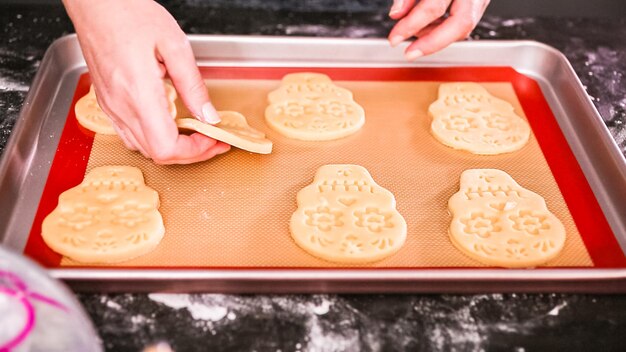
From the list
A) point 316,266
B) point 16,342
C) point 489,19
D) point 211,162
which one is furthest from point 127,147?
point 489,19

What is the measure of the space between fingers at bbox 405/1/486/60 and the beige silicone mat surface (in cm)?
14

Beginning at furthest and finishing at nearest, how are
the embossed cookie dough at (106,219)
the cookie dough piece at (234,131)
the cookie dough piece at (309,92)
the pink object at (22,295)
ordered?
the cookie dough piece at (309,92) → the cookie dough piece at (234,131) → the embossed cookie dough at (106,219) → the pink object at (22,295)

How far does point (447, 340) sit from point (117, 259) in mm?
507

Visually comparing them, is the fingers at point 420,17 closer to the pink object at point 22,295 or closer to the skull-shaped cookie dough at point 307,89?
the skull-shaped cookie dough at point 307,89

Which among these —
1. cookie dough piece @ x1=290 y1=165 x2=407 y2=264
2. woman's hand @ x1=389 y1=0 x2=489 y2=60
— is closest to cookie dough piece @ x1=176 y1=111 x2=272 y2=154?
cookie dough piece @ x1=290 y1=165 x2=407 y2=264

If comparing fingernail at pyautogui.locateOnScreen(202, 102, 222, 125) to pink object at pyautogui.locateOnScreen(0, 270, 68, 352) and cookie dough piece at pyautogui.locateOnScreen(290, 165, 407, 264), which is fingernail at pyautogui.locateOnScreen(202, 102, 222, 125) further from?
pink object at pyautogui.locateOnScreen(0, 270, 68, 352)

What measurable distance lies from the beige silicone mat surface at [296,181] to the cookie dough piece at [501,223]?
0.02 meters

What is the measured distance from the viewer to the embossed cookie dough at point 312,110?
133cm

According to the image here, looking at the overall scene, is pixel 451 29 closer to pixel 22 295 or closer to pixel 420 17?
pixel 420 17

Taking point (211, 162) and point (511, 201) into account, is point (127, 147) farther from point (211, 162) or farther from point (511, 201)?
point (511, 201)

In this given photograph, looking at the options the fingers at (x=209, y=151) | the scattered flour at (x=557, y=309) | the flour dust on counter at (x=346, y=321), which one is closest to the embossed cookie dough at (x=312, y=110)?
the fingers at (x=209, y=151)

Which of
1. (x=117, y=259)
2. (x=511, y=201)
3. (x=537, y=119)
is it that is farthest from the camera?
(x=537, y=119)

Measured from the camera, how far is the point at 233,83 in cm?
147

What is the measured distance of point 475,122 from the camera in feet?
4.49
